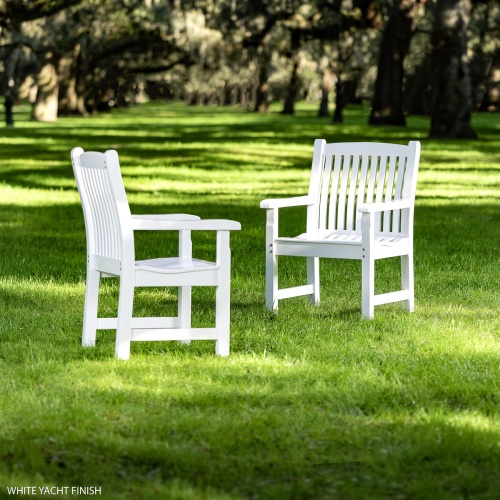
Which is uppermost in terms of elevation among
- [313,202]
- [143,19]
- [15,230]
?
[143,19]

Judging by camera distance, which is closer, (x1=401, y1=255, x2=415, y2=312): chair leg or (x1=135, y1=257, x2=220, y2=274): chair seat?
(x1=135, y1=257, x2=220, y2=274): chair seat

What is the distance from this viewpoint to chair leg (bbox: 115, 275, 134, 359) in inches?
259

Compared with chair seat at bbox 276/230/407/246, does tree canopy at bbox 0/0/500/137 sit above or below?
above

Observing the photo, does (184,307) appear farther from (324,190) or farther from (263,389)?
(324,190)

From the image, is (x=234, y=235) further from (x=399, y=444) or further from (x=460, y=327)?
(x=399, y=444)

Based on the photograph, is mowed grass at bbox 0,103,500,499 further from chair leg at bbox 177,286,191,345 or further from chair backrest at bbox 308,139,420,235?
chair backrest at bbox 308,139,420,235

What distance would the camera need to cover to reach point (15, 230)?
13.4m

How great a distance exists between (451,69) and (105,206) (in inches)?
1010

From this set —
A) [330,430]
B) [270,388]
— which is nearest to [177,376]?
[270,388]

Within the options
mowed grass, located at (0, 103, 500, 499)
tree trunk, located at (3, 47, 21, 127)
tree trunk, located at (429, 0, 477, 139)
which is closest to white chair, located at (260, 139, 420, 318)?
mowed grass, located at (0, 103, 500, 499)

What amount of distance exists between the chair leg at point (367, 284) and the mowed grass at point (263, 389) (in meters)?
0.09

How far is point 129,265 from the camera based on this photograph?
6.55 meters

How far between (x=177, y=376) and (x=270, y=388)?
22.7 inches

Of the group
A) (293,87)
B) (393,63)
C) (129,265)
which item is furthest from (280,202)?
(293,87)
